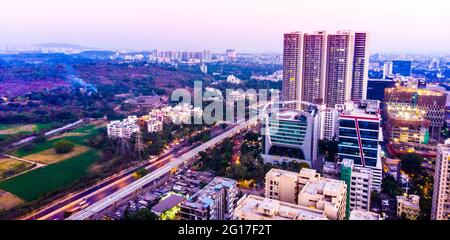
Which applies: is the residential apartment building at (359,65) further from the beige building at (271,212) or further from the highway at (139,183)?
the beige building at (271,212)

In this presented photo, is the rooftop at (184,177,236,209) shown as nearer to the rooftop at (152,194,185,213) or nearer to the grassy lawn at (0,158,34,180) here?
the rooftop at (152,194,185,213)

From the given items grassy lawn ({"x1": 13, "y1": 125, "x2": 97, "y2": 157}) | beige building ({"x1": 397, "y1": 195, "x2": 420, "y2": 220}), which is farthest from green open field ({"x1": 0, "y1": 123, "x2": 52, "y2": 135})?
beige building ({"x1": 397, "y1": 195, "x2": 420, "y2": 220})

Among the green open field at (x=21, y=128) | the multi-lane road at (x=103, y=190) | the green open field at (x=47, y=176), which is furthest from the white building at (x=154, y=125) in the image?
the green open field at (x=21, y=128)

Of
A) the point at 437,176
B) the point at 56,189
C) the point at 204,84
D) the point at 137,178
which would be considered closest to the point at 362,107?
the point at 437,176
